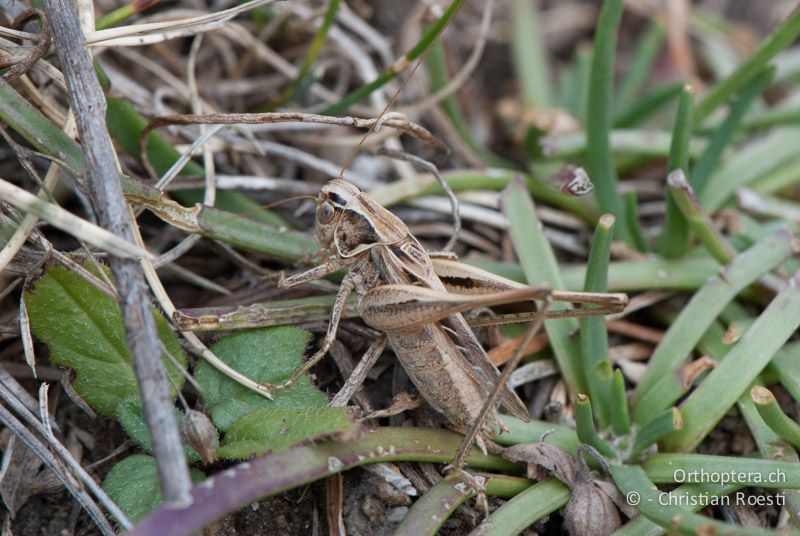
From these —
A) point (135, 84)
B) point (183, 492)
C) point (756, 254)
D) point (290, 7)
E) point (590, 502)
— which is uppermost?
point (290, 7)

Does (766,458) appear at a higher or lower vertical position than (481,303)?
lower

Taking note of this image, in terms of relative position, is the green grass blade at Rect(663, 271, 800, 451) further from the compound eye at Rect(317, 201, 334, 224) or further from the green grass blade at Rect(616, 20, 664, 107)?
the green grass blade at Rect(616, 20, 664, 107)

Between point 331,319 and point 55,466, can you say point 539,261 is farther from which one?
point 55,466

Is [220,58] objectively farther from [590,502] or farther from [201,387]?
[590,502]

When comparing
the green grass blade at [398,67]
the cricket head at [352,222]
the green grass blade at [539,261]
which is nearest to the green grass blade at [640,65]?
the green grass blade at [539,261]

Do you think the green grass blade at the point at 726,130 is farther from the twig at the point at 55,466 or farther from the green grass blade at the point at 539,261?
the twig at the point at 55,466

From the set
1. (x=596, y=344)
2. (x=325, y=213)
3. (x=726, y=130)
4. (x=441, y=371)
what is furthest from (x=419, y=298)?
(x=726, y=130)

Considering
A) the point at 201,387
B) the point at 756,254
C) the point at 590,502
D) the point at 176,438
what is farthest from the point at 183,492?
the point at 756,254
